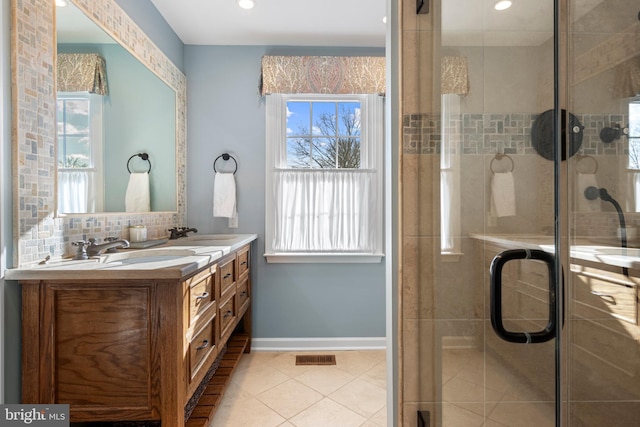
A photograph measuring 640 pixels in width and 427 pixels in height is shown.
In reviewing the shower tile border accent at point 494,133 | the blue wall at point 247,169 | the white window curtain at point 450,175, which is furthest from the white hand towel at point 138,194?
the white window curtain at point 450,175

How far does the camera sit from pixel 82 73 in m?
1.56

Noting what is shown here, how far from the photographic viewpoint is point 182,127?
104 inches

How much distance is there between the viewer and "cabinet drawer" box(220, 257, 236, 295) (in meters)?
1.83

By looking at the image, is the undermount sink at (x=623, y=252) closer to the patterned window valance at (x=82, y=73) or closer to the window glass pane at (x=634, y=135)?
the window glass pane at (x=634, y=135)

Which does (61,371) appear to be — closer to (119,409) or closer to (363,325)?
(119,409)

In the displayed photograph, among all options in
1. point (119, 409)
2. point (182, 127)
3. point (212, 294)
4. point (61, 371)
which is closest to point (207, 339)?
point (212, 294)

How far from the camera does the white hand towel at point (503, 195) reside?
733mm

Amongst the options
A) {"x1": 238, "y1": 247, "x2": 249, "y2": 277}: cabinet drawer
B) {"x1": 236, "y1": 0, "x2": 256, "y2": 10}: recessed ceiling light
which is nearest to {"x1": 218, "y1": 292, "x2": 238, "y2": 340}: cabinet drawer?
{"x1": 238, "y1": 247, "x2": 249, "y2": 277}: cabinet drawer

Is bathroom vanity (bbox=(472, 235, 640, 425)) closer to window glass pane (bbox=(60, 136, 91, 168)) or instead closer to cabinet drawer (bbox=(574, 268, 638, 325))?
cabinet drawer (bbox=(574, 268, 638, 325))

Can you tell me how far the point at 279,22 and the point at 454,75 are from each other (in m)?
1.94

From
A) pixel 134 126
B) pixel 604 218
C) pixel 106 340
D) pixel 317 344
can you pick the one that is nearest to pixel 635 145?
pixel 604 218

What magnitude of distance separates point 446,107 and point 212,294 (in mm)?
1422

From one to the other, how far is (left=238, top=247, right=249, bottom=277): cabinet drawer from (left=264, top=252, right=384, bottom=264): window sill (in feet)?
0.74

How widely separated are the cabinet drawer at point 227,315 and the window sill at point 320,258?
2.17 ft
